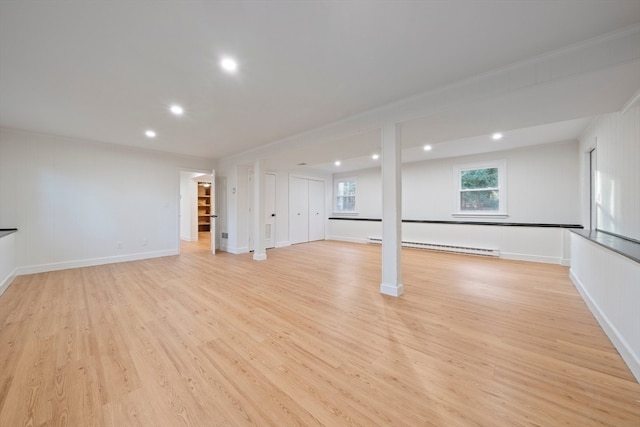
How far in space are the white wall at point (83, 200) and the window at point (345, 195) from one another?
4.96 m

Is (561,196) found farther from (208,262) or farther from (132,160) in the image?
(132,160)

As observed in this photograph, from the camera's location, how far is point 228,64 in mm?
2240

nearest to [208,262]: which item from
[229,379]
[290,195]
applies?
[290,195]

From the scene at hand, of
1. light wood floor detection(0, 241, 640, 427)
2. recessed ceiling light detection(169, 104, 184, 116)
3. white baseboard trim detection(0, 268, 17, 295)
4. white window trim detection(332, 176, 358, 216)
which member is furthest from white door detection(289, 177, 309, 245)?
white baseboard trim detection(0, 268, 17, 295)

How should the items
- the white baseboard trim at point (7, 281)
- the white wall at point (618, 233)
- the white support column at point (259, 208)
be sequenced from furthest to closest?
the white support column at point (259, 208) → the white baseboard trim at point (7, 281) → the white wall at point (618, 233)

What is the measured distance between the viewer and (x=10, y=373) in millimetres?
1670

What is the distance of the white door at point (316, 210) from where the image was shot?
8180 millimetres

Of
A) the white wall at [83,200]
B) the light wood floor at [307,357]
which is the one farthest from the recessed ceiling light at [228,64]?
→ the white wall at [83,200]

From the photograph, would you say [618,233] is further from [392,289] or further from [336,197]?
[336,197]

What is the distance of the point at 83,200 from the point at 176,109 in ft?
10.7

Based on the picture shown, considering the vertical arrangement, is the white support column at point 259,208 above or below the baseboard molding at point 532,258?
above

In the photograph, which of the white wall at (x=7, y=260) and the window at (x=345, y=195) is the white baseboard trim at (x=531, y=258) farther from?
the white wall at (x=7, y=260)

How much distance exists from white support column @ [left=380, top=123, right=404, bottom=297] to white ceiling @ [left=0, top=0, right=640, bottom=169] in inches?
12.8

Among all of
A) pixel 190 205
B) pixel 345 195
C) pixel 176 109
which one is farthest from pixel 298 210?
pixel 176 109
